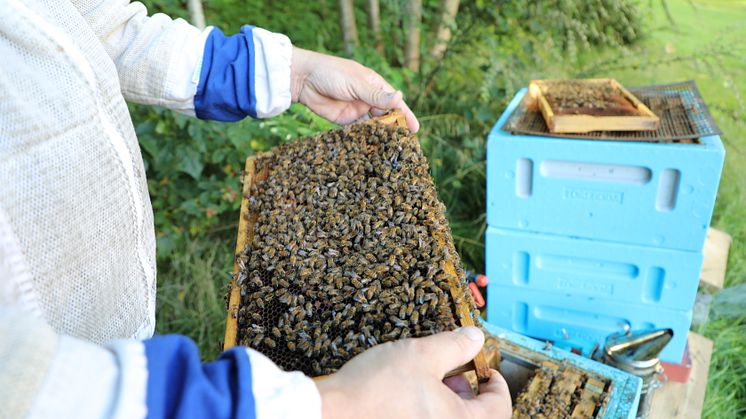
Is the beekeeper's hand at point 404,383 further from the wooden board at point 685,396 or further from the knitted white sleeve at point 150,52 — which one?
the wooden board at point 685,396

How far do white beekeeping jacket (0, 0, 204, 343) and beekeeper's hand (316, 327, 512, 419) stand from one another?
681 millimetres

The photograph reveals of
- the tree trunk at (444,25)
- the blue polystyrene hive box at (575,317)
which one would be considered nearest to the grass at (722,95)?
the blue polystyrene hive box at (575,317)

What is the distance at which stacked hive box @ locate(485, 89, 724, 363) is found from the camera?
2936 mm

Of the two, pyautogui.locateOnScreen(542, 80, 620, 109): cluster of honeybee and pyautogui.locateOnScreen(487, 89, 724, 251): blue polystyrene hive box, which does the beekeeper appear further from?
pyautogui.locateOnScreen(542, 80, 620, 109): cluster of honeybee

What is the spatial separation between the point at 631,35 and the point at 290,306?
4715mm

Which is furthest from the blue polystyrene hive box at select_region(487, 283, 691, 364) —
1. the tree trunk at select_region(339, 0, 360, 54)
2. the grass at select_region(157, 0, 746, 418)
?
the tree trunk at select_region(339, 0, 360, 54)

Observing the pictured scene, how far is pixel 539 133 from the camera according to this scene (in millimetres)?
3127

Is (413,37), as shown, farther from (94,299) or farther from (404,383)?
(404,383)

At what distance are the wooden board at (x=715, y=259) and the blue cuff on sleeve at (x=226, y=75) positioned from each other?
3.44 meters

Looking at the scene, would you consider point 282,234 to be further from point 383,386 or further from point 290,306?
point 383,386

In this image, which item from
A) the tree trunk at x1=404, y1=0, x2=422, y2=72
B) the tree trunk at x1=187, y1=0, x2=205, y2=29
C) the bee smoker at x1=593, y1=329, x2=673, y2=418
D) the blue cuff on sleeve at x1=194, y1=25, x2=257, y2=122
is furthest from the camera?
the tree trunk at x1=404, y1=0, x2=422, y2=72

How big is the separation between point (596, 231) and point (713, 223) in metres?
2.54

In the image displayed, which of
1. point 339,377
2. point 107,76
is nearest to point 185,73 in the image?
point 107,76

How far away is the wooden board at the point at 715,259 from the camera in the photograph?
3.99m
